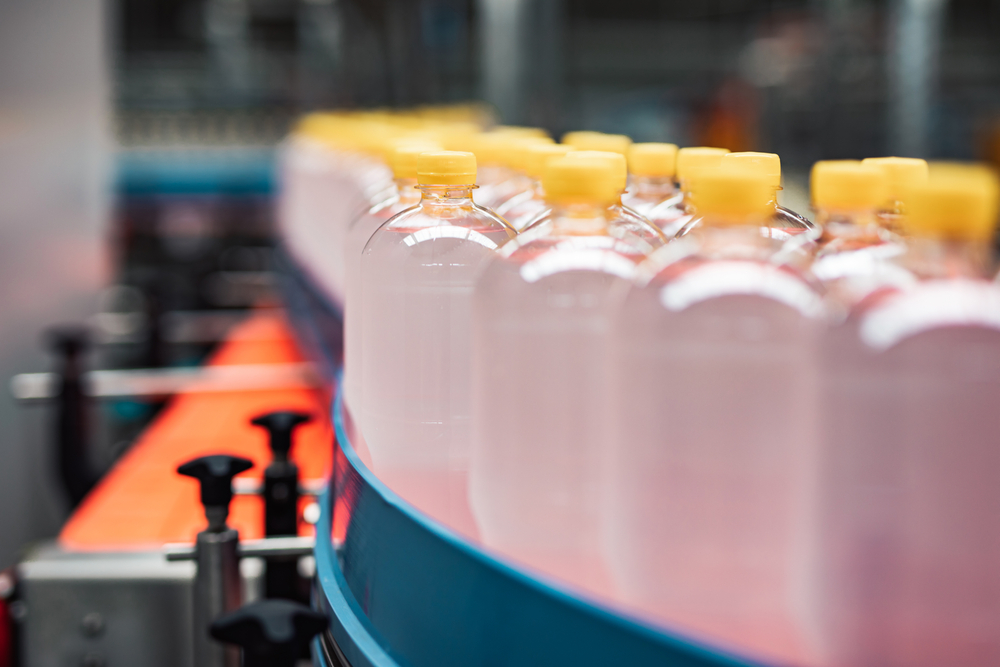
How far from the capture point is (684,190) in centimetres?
97

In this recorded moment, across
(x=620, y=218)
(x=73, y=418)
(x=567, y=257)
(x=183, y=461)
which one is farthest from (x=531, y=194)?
(x=73, y=418)

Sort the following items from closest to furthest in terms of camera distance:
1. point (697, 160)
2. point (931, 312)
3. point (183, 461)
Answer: point (931, 312) → point (697, 160) → point (183, 461)

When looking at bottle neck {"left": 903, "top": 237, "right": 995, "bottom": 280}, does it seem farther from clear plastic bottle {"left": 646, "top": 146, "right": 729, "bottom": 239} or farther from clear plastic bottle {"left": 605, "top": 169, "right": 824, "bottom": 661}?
clear plastic bottle {"left": 646, "top": 146, "right": 729, "bottom": 239}

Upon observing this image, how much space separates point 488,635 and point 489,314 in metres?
0.23

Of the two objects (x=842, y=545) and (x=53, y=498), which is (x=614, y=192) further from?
→ (x=53, y=498)

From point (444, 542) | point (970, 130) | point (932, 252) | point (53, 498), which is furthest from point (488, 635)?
point (970, 130)

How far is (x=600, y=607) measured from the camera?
1.92ft

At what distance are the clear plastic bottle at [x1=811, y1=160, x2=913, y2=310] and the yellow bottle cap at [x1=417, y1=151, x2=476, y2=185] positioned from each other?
12.9 inches

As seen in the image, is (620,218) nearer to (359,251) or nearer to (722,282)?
(722,282)

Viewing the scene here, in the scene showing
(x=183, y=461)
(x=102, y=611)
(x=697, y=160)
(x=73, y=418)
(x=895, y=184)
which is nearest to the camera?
(x=895, y=184)

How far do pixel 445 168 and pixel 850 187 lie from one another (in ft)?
1.26

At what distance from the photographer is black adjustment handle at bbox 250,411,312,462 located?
4.99ft

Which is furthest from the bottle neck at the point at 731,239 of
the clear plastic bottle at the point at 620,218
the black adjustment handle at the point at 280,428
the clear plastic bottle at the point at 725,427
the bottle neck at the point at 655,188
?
the black adjustment handle at the point at 280,428

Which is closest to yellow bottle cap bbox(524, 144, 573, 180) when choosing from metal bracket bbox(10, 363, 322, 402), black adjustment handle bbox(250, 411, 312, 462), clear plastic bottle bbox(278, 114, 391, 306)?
clear plastic bottle bbox(278, 114, 391, 306)
